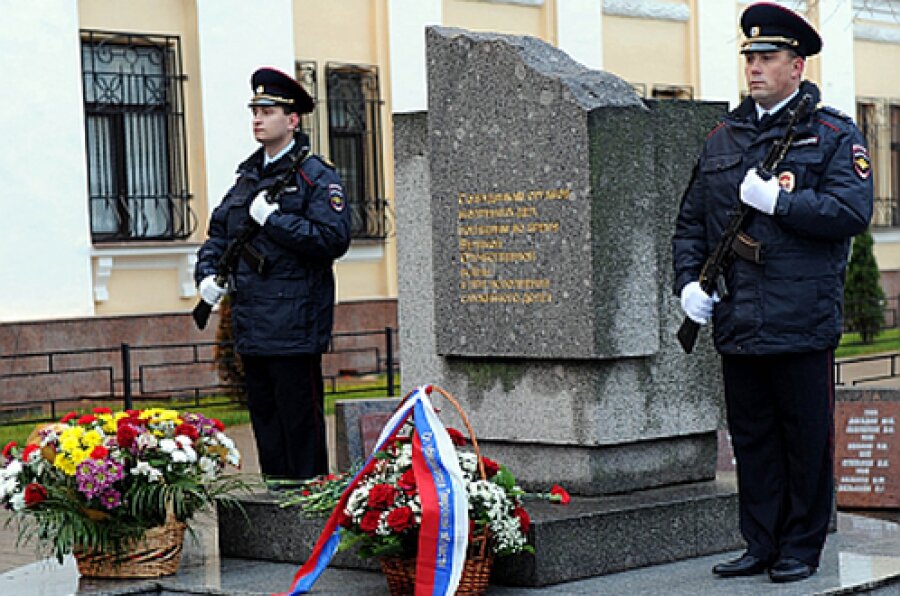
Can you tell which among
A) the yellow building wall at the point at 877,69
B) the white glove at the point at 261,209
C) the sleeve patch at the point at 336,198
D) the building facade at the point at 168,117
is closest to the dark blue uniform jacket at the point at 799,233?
the sleeve patch at the point at 336,198

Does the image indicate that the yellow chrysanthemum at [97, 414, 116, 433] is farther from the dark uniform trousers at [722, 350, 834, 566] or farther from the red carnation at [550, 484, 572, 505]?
the dark uniform trousers at [722, 350, 834, 566]

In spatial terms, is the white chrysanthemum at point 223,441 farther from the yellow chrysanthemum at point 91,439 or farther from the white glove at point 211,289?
the white glove at point 211,289

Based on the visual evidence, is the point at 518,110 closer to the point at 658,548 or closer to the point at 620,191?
the point at 620,191

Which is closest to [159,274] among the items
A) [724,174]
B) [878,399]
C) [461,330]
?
[878,399]

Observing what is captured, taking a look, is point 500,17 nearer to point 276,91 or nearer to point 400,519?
point 276,91

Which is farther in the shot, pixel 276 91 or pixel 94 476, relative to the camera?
pixel 276 91

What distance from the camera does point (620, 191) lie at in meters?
7.12

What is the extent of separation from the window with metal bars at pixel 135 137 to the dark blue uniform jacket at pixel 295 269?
10.1 m

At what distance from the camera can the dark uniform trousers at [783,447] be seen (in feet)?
20.8

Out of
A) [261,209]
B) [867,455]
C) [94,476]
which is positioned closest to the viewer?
[94,476]

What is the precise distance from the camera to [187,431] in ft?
23.6

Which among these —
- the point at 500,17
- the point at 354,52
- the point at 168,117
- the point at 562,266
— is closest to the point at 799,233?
the point at 562,266

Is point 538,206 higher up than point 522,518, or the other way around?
point 538,206

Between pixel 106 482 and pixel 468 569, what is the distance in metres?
1.50
